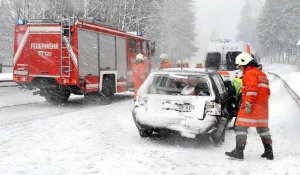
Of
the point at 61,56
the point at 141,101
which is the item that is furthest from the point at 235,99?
the point at 61,56

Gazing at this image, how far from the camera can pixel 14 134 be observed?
7824 millimetres

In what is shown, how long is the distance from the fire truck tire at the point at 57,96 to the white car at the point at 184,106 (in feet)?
21.8

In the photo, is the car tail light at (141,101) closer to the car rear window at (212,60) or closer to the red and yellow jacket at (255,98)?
the red and yellow jacket at (255,98)

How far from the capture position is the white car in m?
6.90

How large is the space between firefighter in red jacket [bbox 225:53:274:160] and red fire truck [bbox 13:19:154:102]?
7.04 metres

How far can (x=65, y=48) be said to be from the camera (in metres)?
12.3

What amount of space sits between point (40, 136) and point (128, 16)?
27233 mm

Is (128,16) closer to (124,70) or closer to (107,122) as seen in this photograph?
(124,70)

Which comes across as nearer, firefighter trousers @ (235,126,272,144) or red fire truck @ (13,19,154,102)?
firefighter trousers @ (235,126,272,144)

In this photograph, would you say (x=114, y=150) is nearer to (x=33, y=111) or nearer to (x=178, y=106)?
(x=178, y=106)

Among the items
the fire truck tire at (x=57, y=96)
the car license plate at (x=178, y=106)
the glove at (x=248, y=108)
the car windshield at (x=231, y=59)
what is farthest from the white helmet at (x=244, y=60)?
the car windshield at (x=231, y=59)

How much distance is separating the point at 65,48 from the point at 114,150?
20.9 feet

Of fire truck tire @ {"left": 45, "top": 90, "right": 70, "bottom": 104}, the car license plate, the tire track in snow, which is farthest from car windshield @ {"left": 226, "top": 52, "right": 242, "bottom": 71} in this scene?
the car license plate

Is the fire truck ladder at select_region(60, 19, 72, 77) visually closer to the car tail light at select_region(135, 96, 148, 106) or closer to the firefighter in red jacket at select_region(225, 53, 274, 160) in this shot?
the car tail light at select_region(135, 96, 148, 106)
